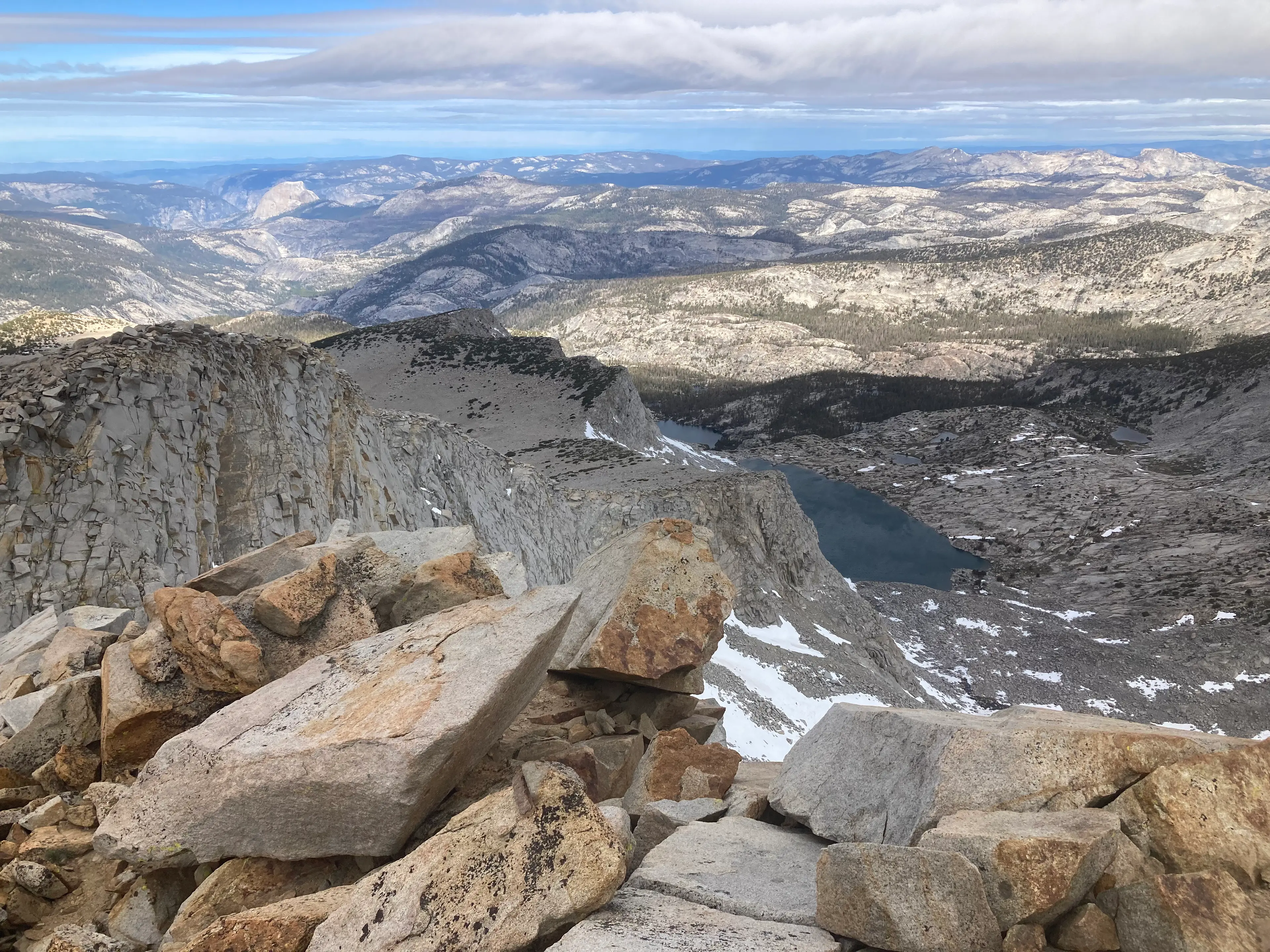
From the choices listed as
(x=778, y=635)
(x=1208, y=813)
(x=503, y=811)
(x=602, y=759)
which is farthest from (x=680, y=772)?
(x=778, y=635)

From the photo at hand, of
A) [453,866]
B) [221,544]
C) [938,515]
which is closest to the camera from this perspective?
[453,866]

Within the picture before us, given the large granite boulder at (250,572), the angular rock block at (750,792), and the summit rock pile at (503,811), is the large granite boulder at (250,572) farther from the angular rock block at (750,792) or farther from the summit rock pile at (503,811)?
the angular rock block at (750,792)

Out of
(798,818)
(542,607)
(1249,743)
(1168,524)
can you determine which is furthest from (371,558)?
(1168,524)

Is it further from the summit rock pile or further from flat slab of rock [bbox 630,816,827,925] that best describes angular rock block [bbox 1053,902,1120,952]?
flat slab of rock [bbox 630,816,827,925]

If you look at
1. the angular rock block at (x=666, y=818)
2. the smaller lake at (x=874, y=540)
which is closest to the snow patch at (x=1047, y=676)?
the smaller lake at (x=874, y=540)

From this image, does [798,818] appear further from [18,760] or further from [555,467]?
[555,467]
